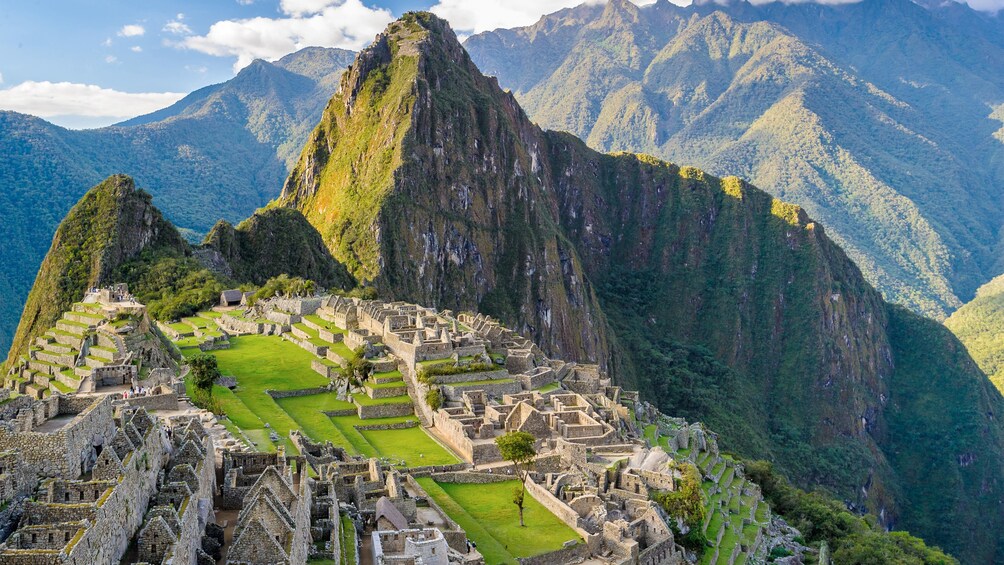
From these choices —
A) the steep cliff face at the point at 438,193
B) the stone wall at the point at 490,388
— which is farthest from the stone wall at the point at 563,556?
the steep cliff face at the point at 438,193

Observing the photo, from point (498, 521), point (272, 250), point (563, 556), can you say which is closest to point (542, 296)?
point (272, 250)

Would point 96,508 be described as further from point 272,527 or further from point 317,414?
point 317,414

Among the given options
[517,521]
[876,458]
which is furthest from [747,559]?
[876,458]

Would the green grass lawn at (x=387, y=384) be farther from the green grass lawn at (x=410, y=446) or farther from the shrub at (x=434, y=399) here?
the green grass lawn at (x=410, y=446)

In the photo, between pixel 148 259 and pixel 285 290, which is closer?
pixel 285 290

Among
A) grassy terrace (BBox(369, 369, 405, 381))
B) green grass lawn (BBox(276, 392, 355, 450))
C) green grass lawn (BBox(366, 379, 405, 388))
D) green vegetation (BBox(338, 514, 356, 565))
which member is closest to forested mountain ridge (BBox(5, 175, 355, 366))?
grassy terrace (BBox(369, 369, 405, 381))

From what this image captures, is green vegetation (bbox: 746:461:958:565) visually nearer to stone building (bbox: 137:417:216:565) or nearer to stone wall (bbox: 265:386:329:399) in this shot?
stone wall (bbox: 265:386:329:399)
